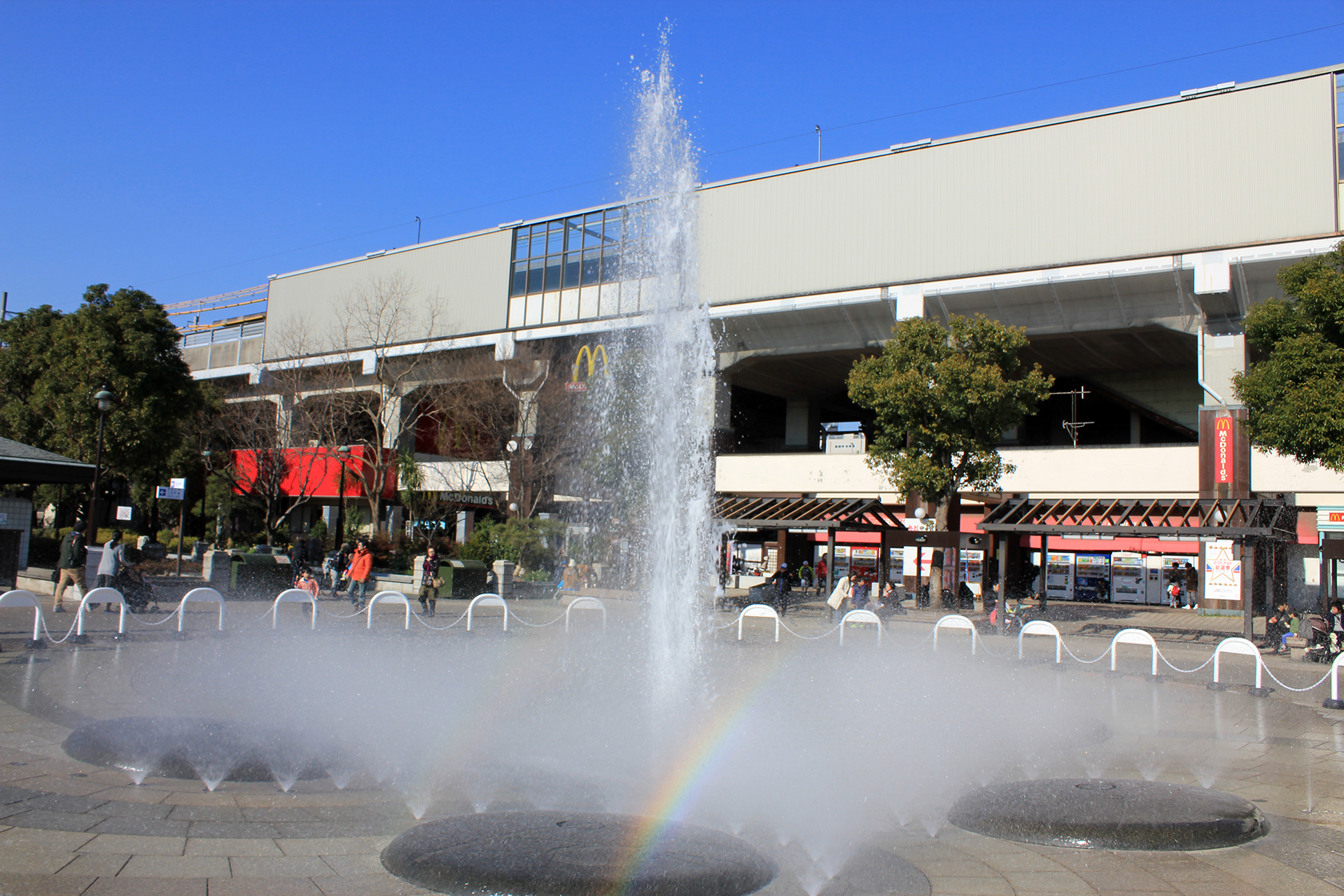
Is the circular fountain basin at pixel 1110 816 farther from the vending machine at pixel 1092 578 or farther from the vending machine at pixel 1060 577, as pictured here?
the vending machine at pixel 1060 577

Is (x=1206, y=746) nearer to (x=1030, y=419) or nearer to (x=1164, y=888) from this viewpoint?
(x=1164, y=888)

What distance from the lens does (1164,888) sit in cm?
524

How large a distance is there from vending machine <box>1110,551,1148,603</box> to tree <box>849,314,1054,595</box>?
10.4 metres

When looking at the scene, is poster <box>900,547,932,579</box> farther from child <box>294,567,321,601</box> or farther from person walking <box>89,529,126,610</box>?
person walking <box>89,529,126,610</box>

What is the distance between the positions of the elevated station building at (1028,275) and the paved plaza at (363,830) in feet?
57.0

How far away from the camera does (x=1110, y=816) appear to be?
6.45m

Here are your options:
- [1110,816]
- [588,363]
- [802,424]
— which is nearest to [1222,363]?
[802,424]

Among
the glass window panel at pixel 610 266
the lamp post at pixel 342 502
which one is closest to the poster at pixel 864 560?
the glass window panel at pixel 610 266

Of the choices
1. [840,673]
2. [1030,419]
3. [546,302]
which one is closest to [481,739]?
[840,673]

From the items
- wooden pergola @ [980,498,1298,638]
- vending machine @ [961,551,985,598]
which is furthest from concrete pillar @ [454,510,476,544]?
wooden pergola @ [980,498,1298,638]

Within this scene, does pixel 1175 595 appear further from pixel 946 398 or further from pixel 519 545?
pixel 519 545

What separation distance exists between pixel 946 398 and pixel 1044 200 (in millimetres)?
12800

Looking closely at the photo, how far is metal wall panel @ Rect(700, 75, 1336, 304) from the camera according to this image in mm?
29578

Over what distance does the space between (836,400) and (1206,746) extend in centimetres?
3937
